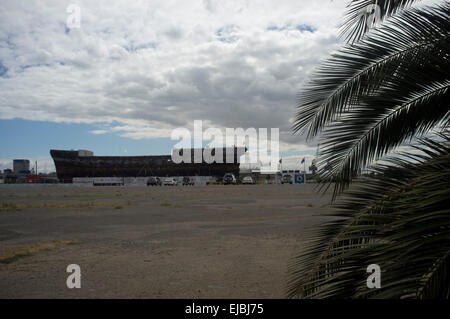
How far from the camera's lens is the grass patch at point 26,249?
7.51 meters

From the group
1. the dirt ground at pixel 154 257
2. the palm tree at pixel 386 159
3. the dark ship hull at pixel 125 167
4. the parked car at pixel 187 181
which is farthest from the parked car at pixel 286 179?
the palm tree at pixel 386 159

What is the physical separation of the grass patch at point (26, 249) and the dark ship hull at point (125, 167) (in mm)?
80604

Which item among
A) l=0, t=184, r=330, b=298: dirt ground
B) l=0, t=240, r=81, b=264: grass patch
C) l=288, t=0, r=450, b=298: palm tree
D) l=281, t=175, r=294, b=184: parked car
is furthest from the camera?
l=281, t=175, r=294, b=184: parked car

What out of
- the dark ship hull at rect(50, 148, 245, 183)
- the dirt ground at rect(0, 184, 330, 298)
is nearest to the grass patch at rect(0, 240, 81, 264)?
the dirt ground at rect(0, 184, 330, 298)

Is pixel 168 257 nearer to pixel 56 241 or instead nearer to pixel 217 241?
pixel 217 241

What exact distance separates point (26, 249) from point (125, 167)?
91269 millimetres

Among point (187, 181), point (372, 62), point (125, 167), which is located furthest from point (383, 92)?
point (125, 167)

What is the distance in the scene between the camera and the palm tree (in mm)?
1946

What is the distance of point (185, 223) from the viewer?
1311cm

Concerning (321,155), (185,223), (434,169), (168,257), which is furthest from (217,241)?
(434,169)

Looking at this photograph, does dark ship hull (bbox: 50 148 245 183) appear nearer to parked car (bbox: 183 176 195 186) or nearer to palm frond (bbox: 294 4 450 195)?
parked car (bbox: 183 176 195 186)

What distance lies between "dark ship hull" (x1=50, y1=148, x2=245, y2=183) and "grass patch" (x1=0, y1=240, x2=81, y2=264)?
80.6 m

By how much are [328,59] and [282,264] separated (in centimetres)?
417

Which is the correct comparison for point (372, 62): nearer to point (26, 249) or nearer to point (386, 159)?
point (386, 159)
